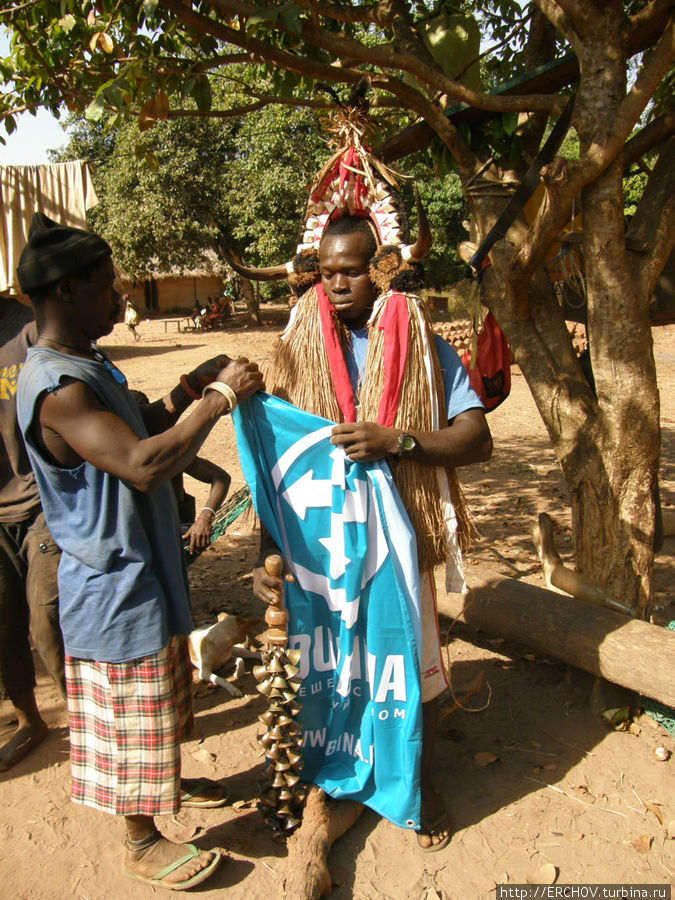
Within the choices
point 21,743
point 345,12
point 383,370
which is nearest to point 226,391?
point 383,370

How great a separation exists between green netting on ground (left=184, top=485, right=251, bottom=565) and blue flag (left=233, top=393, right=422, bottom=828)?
77 cm

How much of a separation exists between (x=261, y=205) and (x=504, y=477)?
14.5 metres

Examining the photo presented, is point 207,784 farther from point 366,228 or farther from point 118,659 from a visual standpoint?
point 366,228

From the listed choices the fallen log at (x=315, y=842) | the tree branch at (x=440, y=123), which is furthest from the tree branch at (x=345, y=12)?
the fallen log at (x=315, y=842)

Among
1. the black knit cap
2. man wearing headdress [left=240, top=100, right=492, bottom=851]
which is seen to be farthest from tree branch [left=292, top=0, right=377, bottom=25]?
the black knit cap

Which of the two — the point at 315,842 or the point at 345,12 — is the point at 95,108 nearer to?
the point at 345,12

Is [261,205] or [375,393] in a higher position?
[261,205]

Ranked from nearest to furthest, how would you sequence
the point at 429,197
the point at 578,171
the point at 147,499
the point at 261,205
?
the point at 147,499 → the point at 578,171 → the point at 261,205 → the point at 429,197

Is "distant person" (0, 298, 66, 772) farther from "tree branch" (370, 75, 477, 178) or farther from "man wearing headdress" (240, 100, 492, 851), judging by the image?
"tree branch" (370, 75, 477, 178)

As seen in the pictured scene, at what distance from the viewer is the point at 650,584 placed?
3279mm

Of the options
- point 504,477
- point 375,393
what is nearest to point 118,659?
point 375,393

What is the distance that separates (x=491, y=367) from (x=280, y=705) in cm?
198

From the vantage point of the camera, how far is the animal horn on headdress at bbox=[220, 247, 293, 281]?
2602 mm

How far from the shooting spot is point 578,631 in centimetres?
309
